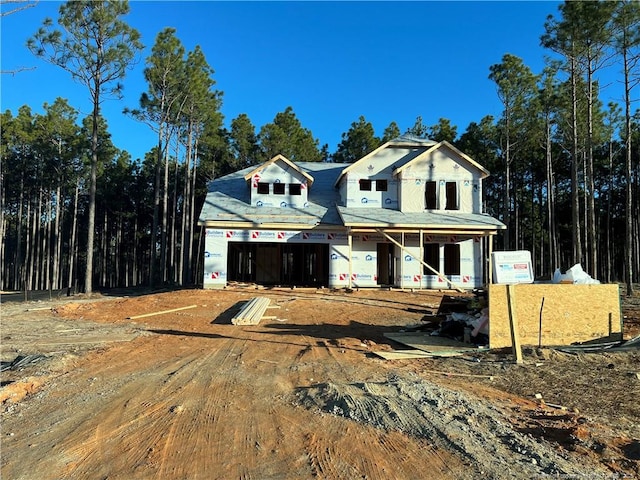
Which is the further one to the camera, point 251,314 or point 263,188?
point 263,188

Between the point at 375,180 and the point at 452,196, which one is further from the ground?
the point at 375,180

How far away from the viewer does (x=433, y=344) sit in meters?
8.60

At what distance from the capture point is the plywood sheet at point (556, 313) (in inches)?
316

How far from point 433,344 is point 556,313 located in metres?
2.49

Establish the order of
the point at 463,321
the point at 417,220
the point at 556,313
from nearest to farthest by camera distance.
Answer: the point at 556,313 < the point at 463,321 < the point at 417,220

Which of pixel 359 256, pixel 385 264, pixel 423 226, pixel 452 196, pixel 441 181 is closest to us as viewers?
pixel 423 226

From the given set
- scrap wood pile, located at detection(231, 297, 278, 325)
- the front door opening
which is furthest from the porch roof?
scrap wood pile, located at detection(231, 297, 278, 325)

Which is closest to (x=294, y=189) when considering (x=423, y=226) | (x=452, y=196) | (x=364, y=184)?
(x=364, y=184)

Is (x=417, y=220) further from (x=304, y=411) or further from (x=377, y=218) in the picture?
(x=304, y=411)

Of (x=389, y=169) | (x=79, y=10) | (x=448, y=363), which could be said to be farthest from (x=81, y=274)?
(x=448, y=363)

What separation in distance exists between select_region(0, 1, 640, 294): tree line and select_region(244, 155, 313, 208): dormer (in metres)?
7.87

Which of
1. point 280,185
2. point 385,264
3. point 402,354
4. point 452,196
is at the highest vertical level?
point 280,185

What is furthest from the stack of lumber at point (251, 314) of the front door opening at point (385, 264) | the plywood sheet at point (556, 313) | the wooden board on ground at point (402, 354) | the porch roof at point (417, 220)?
the front door opening at point (385, 264)

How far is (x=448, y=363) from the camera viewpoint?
716 centimetres
